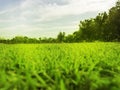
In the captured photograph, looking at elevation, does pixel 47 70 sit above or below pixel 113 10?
below

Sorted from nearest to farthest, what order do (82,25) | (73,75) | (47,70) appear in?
(73,75) < (47,70) < (82,25)

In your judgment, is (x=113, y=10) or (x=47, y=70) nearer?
(x=47, y=70)

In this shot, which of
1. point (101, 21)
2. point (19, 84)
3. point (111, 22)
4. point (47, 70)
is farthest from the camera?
point (101, 21)

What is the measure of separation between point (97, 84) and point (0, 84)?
0.43 m

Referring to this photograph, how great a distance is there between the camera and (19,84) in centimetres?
122

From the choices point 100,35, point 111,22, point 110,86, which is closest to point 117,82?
point 110,86

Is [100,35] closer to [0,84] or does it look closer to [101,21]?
[101,21]

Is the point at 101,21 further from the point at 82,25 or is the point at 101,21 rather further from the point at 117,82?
the point at 117,82

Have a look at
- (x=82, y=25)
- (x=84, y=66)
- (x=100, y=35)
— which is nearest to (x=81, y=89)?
(x=84, y=66)

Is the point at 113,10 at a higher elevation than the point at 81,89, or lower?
higher

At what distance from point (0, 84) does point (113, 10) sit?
6838 centimetres

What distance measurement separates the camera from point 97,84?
1.29 m

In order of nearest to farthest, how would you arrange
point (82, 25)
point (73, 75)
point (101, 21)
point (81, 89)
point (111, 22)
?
point (81, 89), point (73, 75), point (111, 22), point (101, 21), point (82, 25)

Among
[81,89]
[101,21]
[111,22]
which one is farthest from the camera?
[101,21]
